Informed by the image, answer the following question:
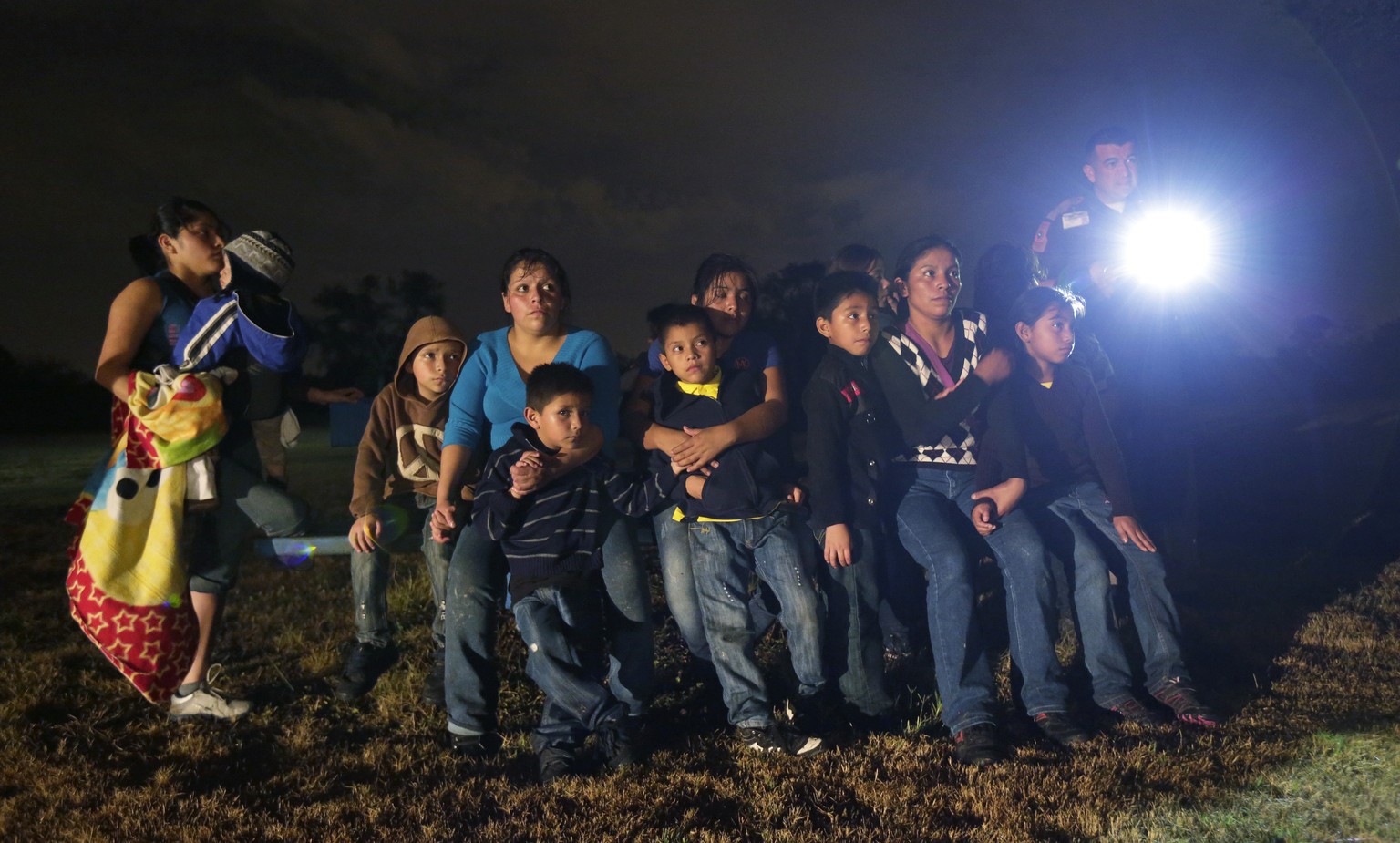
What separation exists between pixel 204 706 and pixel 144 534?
2.55 ft

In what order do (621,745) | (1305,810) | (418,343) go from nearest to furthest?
(1305,810)
(621,745)
(418,343)

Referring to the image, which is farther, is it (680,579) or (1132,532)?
(1132,532)

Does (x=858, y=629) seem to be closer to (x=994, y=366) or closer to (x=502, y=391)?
(x=994, y=366)

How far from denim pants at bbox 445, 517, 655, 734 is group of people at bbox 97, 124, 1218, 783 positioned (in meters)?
0.01

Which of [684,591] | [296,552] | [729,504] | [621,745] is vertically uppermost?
[729,504]

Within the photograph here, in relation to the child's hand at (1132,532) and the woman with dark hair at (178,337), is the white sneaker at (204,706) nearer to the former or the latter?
the woman with dark hair at (178,337)

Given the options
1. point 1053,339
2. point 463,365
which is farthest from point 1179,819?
point 463,365

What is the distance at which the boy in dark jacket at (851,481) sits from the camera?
350 centimetres

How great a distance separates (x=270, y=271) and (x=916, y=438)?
114 inches

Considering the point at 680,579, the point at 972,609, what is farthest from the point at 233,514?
the point at 972,609

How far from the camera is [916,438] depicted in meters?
3.82

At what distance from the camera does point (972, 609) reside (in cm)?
345

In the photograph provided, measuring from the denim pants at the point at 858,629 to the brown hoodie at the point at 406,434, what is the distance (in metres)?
1.79

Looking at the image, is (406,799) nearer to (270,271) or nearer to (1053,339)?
(270,271)
